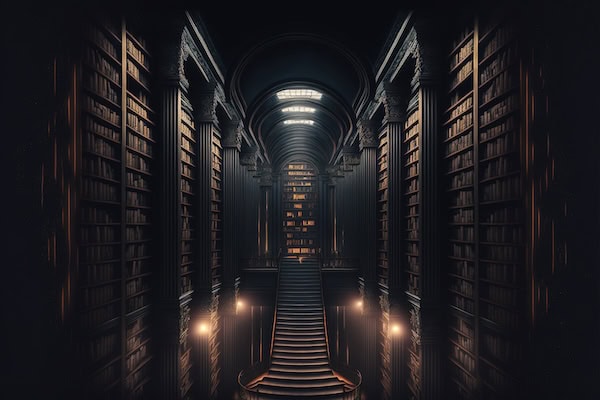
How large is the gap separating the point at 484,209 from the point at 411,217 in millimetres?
3271

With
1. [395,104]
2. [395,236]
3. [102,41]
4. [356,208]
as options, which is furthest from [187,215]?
[356,208]

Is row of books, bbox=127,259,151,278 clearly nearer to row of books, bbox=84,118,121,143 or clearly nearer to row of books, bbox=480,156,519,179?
row of books, bbox=84,118,121,143

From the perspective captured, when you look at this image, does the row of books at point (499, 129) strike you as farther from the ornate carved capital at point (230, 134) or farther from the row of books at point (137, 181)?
the ornate carved capital at point (230, 134)

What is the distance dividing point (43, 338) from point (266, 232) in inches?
743

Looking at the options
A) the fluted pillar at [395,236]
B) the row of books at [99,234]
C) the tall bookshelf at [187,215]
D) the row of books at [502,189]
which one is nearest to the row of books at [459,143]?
the row of books at [502,189]

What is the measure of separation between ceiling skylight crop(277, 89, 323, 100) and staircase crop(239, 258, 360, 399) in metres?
6.21

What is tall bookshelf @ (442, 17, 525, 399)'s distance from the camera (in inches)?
185

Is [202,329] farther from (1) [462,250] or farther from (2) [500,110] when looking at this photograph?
(2) [500,110]

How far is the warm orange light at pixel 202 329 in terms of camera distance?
29.0 ft

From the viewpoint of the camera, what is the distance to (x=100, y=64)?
17.0 ft

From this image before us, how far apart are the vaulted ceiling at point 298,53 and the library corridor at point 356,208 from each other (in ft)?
0.23

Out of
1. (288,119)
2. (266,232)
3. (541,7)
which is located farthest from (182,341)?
(266,232)

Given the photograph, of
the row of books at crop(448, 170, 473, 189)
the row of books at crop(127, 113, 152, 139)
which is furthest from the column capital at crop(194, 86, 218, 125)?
the row of books at crop(448, 170, 473, 189)

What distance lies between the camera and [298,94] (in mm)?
15656
